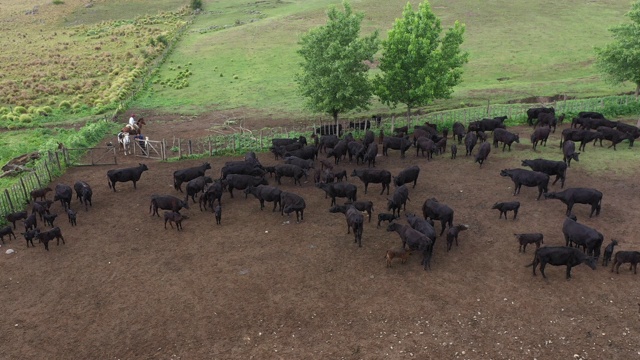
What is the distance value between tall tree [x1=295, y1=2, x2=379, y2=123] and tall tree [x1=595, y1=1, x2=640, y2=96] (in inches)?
772

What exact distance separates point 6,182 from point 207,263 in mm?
15661

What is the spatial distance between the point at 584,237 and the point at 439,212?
192 inches

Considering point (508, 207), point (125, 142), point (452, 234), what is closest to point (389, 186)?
point (508, 207)

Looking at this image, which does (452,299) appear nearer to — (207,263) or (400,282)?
(400,282)

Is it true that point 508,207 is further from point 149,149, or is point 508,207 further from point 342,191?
point 149,149

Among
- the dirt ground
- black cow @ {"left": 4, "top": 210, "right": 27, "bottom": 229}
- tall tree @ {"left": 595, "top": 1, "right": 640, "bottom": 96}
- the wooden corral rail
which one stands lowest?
the dirt ground

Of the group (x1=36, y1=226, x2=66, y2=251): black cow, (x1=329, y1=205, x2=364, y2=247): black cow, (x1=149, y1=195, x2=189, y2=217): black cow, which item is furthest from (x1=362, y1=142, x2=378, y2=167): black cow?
(x1=36, y1=226, x2=66, y2=251): black cow

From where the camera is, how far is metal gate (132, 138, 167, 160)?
2869 cm

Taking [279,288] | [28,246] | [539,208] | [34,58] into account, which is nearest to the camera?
[279,288]

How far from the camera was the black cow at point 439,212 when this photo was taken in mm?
17812

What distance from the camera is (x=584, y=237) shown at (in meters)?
15.6

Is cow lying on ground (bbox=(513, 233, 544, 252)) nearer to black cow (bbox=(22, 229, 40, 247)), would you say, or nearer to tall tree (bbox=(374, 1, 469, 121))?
tall tree (bbox=(374, 1, 469, 121))

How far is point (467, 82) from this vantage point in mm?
48500

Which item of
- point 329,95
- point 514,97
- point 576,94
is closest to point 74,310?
point 329,95
